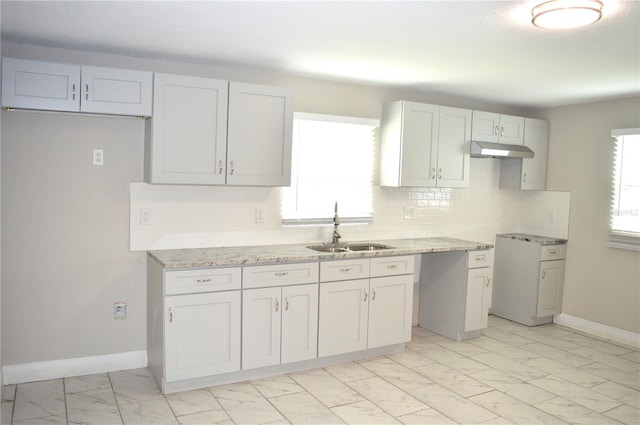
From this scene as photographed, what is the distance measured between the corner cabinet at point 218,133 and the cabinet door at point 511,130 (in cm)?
239

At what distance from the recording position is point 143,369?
12.8 feet

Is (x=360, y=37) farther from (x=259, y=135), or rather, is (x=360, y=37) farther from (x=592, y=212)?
(x=592, y=212)

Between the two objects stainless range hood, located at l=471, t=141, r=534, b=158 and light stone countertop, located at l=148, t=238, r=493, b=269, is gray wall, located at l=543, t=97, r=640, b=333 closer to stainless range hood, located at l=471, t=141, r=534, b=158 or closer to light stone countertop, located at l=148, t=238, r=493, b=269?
stainless range hood, located at l=471, t=141, r=534, b=158

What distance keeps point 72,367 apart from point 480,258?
3.47 metres

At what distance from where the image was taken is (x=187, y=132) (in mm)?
3637

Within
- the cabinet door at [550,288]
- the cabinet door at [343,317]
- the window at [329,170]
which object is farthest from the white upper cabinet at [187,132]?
the cabinet door at [550,288]

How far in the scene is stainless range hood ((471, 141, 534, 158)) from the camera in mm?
4934

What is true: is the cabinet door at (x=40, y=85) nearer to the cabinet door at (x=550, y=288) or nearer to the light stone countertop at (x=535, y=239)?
the light stone countertop at (x=535, y=239)

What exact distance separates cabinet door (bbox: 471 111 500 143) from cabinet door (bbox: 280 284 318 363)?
2.32 meters

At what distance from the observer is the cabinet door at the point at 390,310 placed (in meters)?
4.20

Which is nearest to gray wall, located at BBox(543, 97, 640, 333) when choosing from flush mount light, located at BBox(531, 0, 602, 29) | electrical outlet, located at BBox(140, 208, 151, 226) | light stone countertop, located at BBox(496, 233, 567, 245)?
light stone countertop, located at BBox(496, 233, 567, 245)

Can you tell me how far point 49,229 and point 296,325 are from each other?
72.7 inches

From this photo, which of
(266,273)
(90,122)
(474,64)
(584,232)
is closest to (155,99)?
(90,122)

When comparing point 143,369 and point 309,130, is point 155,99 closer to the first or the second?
point 309,130
